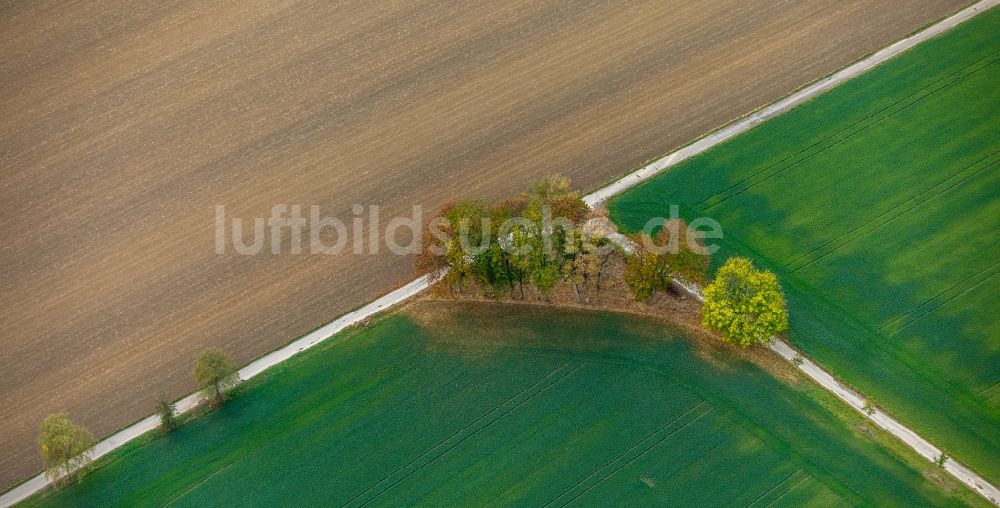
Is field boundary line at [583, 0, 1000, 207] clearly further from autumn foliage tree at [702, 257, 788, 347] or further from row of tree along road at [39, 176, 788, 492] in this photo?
autumn foliage tree at [702, 257, 788, 347]

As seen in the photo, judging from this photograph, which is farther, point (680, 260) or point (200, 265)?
point (200, 265)

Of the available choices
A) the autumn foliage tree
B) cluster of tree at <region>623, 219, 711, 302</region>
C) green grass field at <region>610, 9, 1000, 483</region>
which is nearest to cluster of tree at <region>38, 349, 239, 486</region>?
cluster of tree at <region>623, 219, 711, 302</region>

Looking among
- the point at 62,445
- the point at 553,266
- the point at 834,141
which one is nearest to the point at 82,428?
the point at 62,445

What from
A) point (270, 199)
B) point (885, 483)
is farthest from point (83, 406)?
point (885, 483)

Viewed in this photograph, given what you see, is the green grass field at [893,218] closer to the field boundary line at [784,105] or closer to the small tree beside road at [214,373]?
the field boundary line at [784,105]

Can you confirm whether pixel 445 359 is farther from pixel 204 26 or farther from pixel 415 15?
pixel 204 26
